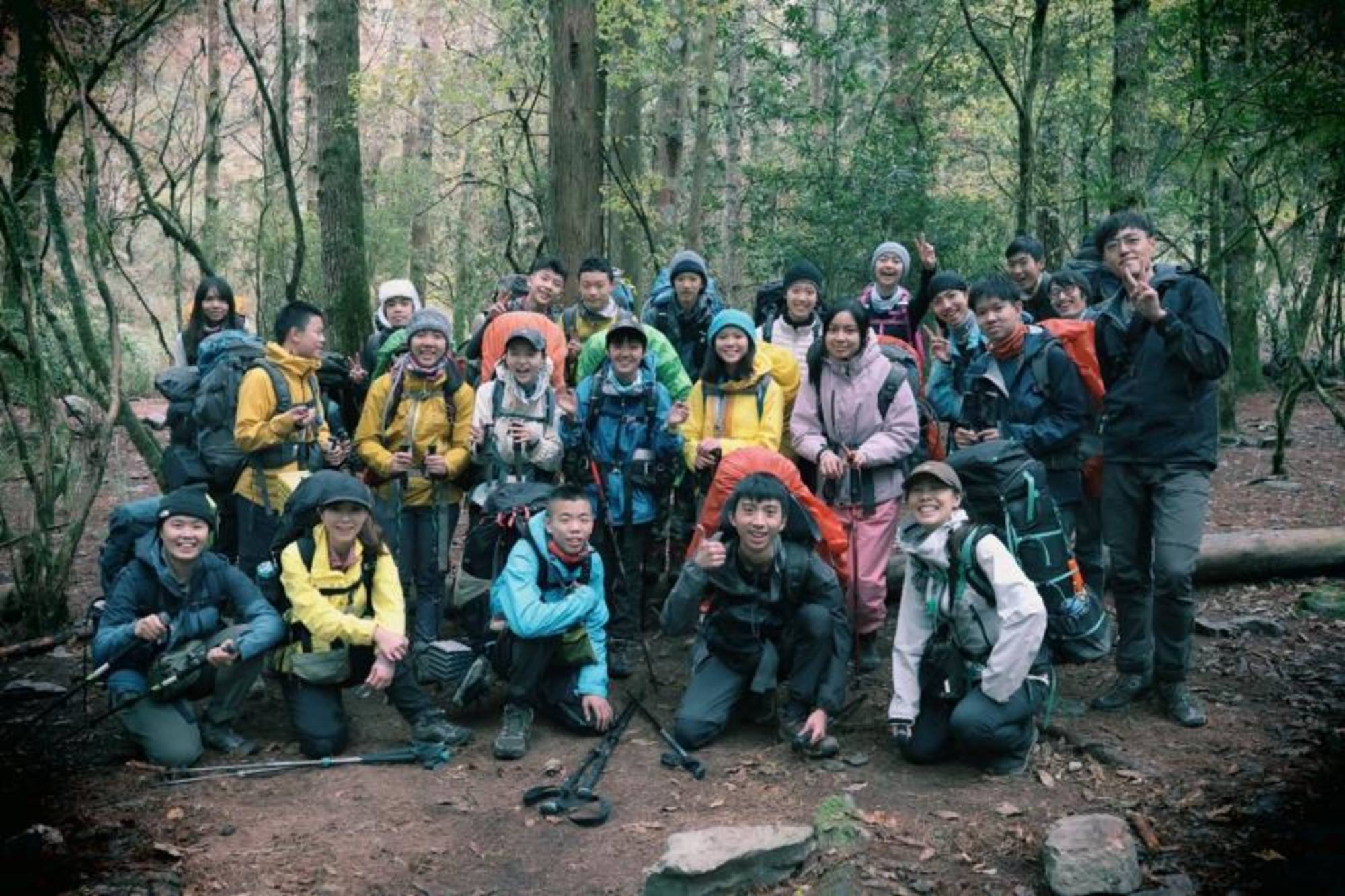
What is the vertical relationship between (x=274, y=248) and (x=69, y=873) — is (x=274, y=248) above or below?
above

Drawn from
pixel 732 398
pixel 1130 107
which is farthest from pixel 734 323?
pixel 1130 107

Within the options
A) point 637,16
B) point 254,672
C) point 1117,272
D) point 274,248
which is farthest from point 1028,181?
point 274,248

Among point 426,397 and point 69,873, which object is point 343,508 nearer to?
point 426,397

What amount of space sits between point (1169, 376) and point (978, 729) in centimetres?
204

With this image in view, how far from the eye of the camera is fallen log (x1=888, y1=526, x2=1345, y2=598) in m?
7.61

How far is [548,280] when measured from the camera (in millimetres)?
7762

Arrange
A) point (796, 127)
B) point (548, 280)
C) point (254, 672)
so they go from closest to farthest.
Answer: point (254, 672) → point (548, 280) → point (796, 127)

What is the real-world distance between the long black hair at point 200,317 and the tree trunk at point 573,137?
2.86 m

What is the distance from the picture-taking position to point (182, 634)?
18.2 ft

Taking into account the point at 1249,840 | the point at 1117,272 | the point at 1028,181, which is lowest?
the point at 1249,840

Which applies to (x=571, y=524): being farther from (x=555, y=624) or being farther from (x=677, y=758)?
(x=677, y=758)

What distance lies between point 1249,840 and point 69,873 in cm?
482

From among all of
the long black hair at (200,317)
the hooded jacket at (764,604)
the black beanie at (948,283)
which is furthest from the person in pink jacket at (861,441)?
the long black hair at (200,317)

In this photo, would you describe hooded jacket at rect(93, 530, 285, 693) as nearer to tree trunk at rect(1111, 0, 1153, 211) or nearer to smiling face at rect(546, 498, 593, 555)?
smiling face at rect(546, 498, 593, 555)
